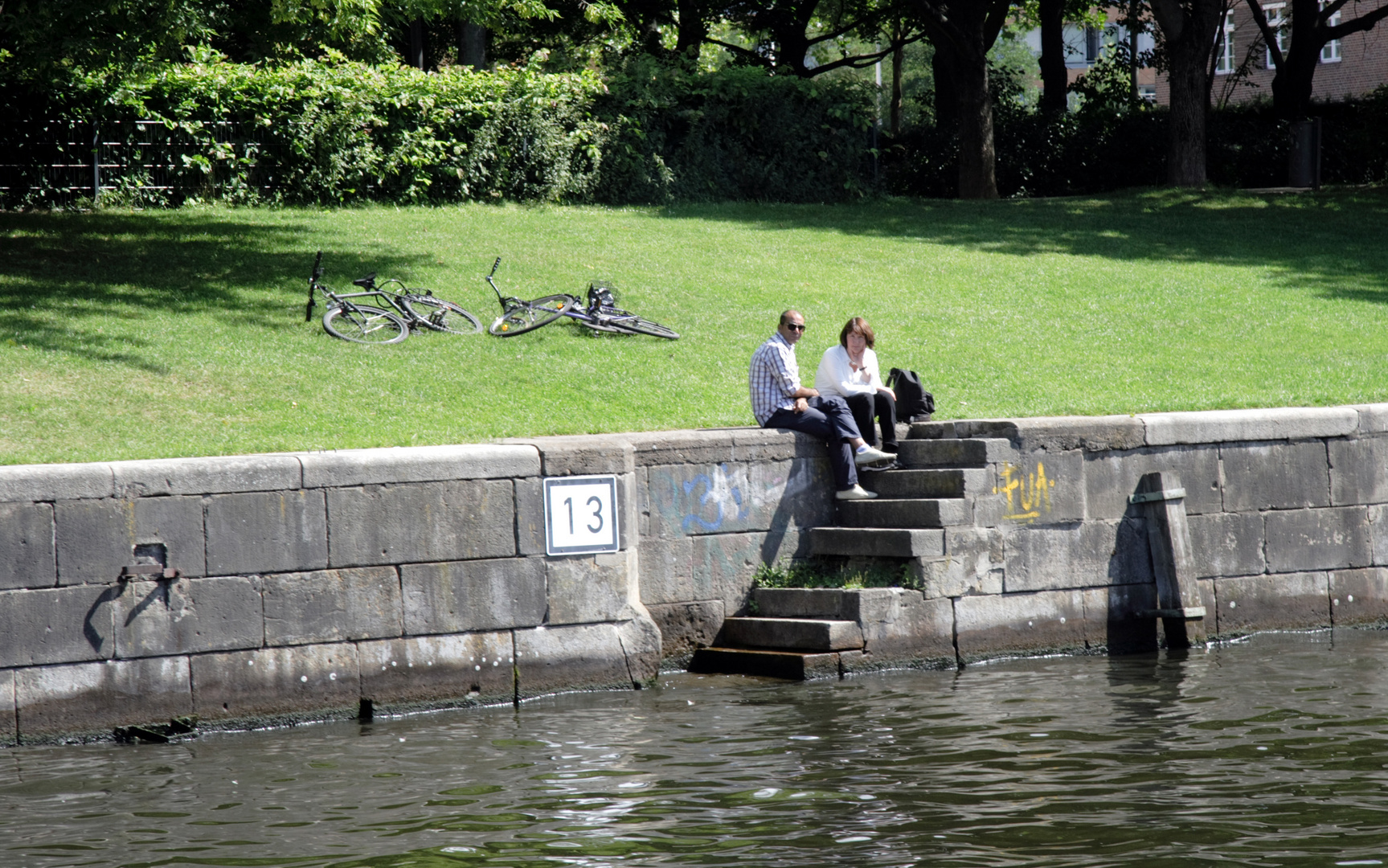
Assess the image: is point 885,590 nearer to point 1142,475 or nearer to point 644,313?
point 1142,475

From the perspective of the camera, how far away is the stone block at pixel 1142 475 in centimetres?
1119

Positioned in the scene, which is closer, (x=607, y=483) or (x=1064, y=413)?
(x=607, y=483)

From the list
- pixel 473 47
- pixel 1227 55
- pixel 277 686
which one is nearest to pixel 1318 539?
pixel 277 686

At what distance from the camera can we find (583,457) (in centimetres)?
988

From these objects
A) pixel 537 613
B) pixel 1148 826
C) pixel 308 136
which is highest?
pixel 308 136

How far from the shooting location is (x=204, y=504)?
895 centimetres

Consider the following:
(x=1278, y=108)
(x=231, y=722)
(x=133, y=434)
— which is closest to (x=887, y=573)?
(x=231, y=722)

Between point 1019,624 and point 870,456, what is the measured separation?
1674mm

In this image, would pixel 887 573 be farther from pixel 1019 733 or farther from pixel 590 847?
pixel 590 847

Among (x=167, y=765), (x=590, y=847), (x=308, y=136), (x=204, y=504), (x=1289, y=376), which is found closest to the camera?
(x=590, y=847)

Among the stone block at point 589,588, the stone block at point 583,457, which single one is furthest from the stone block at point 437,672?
the stone block at point 583,457

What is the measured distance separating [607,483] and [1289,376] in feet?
24.4

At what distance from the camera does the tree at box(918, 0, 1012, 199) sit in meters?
24.1

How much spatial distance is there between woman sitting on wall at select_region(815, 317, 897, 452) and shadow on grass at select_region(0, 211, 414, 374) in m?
5.68
